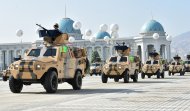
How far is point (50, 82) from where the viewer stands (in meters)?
18.8

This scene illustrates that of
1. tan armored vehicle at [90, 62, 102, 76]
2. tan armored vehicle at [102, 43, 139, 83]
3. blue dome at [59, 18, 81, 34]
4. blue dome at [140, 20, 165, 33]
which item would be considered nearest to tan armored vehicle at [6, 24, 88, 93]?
tan armored vehicle at [102, 43, 139, 83]

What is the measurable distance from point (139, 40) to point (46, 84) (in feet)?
450

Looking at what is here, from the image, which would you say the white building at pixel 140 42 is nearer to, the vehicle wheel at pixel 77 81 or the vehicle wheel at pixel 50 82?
the vehicle wheel at pixel 77 81

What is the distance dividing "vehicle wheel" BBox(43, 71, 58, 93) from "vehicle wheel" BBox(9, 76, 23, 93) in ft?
4.12

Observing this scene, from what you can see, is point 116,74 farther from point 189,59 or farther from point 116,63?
point 189,59

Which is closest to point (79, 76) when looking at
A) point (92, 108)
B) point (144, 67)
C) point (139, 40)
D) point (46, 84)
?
point (46, 84)

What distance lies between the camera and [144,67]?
38375 millimetres

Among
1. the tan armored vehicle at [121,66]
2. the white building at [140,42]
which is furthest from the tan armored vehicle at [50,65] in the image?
the white building at [140,42]

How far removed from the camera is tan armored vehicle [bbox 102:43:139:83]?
2897cm

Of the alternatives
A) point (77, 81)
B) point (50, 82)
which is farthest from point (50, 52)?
point (77, 81)

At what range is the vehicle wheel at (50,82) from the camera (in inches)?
736

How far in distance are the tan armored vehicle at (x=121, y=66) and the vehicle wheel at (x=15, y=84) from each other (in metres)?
9.94

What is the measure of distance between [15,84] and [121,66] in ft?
34.7

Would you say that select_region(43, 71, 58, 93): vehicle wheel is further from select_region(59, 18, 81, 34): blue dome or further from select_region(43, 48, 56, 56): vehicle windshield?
select_region(59, 18, 81, 34): blue dome
